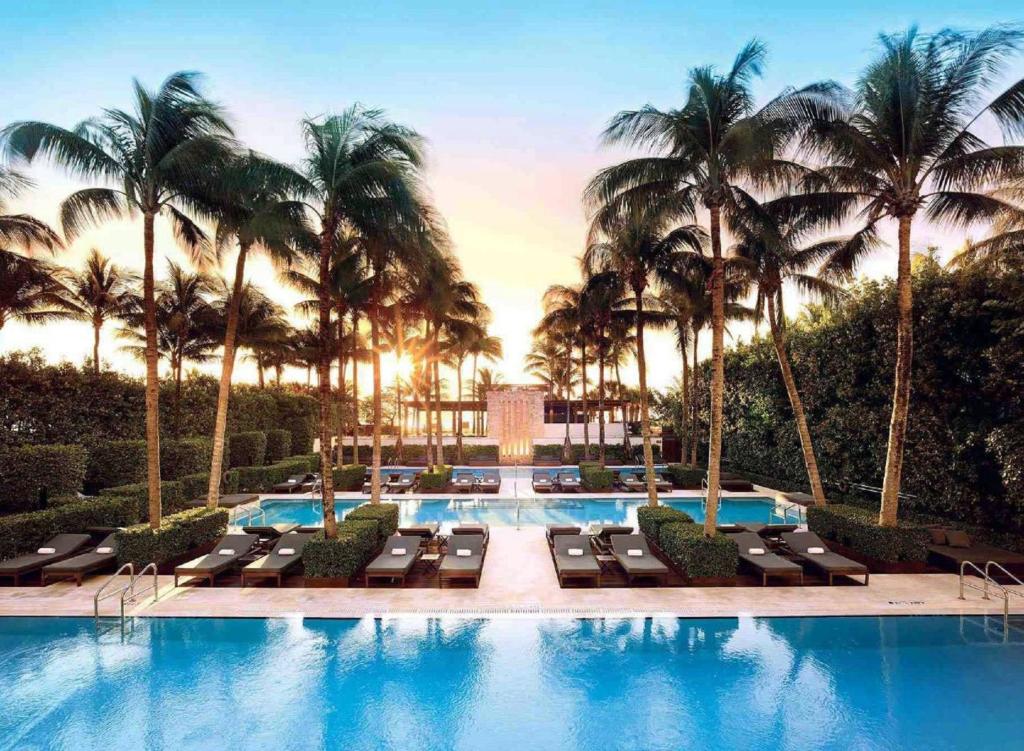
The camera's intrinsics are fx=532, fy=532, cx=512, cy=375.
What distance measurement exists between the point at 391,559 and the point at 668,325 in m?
14.8

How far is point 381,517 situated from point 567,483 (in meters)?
12.1

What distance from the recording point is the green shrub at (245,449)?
22.9 meters

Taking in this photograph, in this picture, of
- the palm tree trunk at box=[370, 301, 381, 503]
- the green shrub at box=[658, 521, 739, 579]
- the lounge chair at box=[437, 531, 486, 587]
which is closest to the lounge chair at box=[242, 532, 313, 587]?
the lounge chair at box=[437, 531, 486, 587]

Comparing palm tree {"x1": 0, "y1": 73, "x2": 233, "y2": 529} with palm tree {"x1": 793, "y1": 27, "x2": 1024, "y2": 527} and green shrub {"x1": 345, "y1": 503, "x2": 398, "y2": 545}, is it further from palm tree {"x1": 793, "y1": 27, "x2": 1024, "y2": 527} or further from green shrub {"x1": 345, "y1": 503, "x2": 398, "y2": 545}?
palm tree {"x1": 793, "y1": 27, "x2": 1024, "y2": 527}

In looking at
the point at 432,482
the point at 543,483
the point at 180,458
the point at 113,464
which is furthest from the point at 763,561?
the point at 113,464

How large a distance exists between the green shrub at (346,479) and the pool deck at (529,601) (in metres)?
12.1

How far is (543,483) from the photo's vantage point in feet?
76.0

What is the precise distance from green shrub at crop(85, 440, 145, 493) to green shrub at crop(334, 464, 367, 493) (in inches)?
301

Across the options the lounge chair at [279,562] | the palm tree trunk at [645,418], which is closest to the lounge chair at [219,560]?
the lounge chair at [279,562]

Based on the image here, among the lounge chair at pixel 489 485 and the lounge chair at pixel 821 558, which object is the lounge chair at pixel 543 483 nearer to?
the lounge chair at pixel 489 485

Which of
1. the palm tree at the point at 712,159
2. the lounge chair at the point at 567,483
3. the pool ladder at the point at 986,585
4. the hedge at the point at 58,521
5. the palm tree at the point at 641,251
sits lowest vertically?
the lounge chair at the point at 567,483

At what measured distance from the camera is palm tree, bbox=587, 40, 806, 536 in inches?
402

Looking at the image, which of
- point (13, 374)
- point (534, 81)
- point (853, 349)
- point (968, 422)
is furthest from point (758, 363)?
point (13, 374)

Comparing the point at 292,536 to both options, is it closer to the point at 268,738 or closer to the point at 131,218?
the point at 268,738
